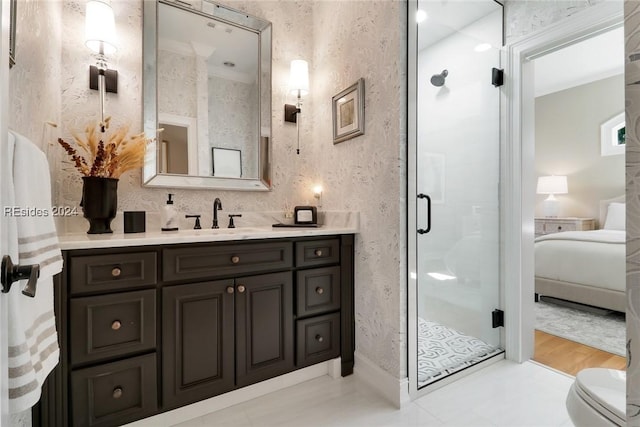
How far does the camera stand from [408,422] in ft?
5.00

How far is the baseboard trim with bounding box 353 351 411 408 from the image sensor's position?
65.5 inches

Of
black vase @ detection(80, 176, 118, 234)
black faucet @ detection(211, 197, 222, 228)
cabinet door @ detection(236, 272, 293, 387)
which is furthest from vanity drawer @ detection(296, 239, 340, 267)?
black vase @ detection(80, 176, 118, 234)

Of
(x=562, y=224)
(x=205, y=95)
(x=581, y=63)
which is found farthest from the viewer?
(x=562, y=224)

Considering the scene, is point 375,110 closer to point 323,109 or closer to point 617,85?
point 323,109

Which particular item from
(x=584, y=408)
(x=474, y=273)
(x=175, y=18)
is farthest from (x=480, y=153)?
(x=175, y=18)

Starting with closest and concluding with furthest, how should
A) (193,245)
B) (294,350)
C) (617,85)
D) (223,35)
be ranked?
(193,245)
(294,350)
(223,35)
(617,85)

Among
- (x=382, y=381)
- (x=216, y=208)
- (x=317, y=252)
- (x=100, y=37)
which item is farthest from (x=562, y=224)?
(x=100, y=37)

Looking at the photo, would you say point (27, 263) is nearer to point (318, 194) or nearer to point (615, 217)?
point (318, 194)

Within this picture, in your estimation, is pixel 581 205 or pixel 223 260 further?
pixel 581 205

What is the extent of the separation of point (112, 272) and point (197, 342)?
0.51 meters

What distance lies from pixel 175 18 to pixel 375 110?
4.59ft

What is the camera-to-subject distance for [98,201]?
60.0 inches

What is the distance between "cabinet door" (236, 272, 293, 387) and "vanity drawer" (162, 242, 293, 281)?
→ 65 mm

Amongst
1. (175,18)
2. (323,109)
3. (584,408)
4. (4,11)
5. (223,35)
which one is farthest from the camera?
(323,109)
